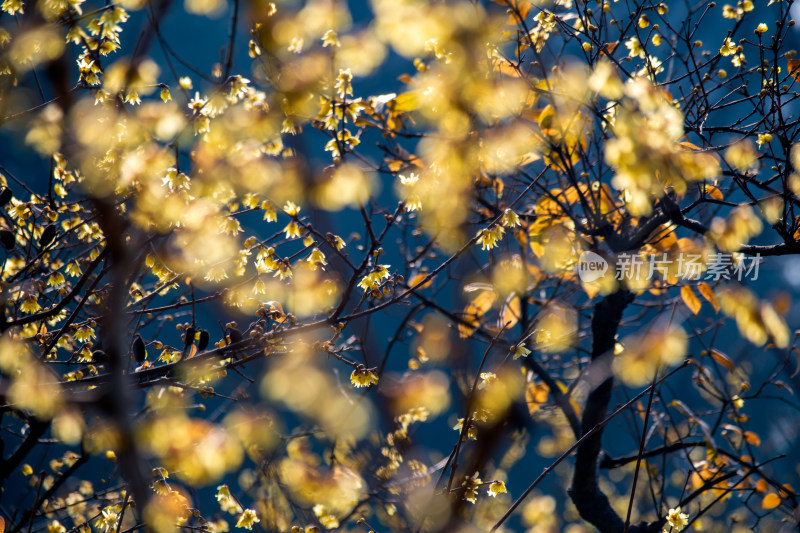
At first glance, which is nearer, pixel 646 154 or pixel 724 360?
pixel 646 154

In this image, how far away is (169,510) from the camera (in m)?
1.52

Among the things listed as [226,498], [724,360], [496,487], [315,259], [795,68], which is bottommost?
[496,487]

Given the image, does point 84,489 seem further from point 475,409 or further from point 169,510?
point 475,409

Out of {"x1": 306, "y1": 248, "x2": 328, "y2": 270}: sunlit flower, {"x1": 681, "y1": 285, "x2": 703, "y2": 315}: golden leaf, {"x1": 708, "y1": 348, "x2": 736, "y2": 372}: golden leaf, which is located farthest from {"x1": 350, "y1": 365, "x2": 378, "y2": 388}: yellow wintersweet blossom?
{"x1": 708, "y1": 348, "x2": 736, "y2": 372}: golden leaf

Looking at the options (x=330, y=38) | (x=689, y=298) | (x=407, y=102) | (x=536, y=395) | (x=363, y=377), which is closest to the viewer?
(x=363, y=377)

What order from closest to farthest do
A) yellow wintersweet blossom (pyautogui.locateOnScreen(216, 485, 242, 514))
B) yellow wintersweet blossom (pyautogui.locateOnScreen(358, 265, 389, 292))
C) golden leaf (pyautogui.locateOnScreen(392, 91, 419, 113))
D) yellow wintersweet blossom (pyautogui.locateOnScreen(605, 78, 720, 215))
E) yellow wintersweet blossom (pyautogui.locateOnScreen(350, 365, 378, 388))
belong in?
yellow wintersweet blossom (pyautogui.locateOnScreen(605, 78, 720, 215)) → yellow wintersweet blossom (pyautogui.locateOnScreen(350, 365, 378, 388)) → yellow wintersweet blossom (pyautogui.locateOnScreen(358, 265, 389, 292)) → golden leaf (pyautogui.locateOnScreen(392, 91, 419, 113)) → yellow wintersweet blossom (pyautogui.locateOnScreen(216, 485, 242, 514))

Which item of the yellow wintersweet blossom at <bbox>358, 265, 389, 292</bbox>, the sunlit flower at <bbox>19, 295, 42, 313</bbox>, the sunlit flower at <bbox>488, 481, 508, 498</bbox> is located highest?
the sunlit flower at <bbox>19, 295, 42, 313</bbox>

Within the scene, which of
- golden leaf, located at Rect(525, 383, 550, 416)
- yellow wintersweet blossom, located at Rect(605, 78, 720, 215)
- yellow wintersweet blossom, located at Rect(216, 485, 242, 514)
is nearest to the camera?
yellow wintersweet blossom, located at Rect(605, 78, 720, 215)

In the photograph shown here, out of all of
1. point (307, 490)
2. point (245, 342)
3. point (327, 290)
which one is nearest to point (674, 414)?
point (307, 490)

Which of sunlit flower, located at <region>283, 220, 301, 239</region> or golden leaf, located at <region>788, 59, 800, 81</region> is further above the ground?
golden leaf, located at <region>788, 59, 800, 81</region>

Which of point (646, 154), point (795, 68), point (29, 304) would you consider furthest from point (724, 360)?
point (29, 304)

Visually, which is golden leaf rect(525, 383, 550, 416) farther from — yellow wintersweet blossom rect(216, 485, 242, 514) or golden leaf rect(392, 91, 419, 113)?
golden leaf rect(392, 91, 419, 113)

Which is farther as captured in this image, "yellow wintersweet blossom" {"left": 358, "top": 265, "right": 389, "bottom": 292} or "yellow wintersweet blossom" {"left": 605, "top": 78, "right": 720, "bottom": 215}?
"yellow wintersweet blossom" {"left": 358, "top": 265, "right": 389, "bottom": 292}

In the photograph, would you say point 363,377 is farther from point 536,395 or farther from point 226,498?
point 536,395
